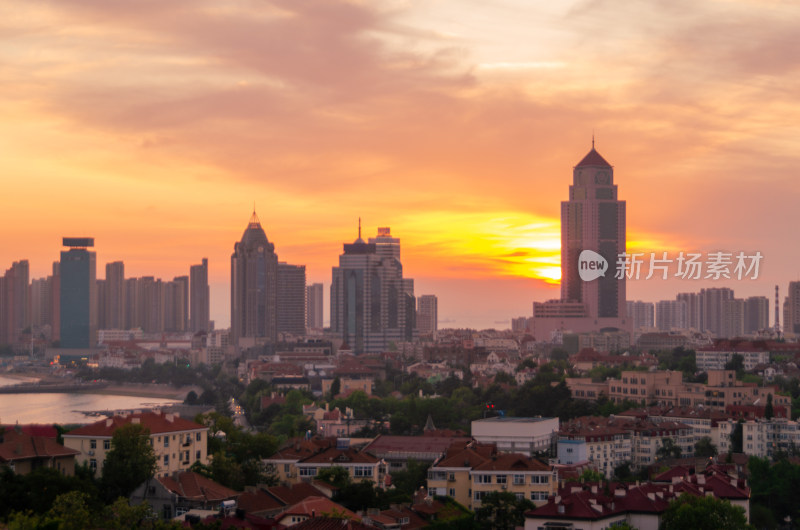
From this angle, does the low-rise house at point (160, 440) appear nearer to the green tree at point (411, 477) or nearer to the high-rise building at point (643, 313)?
the green tree at point (411, 477)

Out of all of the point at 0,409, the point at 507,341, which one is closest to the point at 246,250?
the point at 507,341

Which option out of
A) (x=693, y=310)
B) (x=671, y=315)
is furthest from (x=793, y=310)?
(x=671, y=315)

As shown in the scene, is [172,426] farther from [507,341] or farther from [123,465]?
[507,341]

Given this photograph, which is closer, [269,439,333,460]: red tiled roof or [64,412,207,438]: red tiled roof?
[64,412,207,438]: red tiled roof

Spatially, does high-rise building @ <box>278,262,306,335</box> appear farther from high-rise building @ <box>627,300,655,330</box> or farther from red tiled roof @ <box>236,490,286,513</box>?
red tiled roof @ <box>236,490,286,513</box>

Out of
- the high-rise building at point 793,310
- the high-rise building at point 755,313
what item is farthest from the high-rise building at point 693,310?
the high-rise building at point 793,310

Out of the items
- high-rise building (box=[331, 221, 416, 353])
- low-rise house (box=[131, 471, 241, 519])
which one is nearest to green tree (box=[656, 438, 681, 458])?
low-rise house (box=[131, 471, 241, 519])

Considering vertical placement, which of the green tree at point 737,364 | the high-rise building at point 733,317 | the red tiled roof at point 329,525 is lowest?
the red tiled roof at point 329,525
